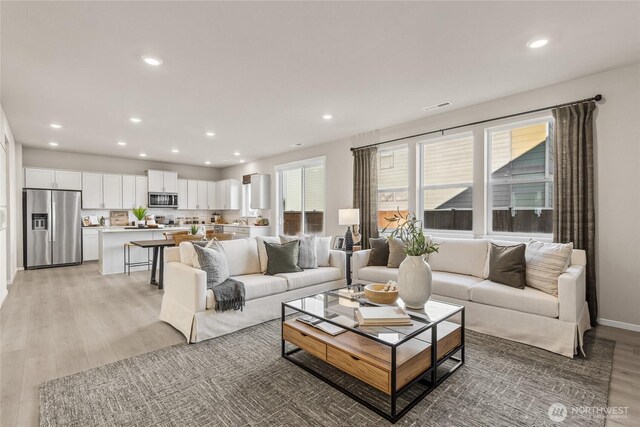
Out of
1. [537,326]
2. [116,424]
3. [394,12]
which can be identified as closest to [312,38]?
[394,12]

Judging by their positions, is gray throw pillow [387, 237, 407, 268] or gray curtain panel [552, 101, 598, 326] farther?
gray throw pillow [387, 237, 407, 268]

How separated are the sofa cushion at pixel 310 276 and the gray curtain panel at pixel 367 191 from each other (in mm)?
1289

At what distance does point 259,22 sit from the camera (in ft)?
7.55

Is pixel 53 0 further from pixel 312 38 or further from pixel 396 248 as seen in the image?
pixel 396 248

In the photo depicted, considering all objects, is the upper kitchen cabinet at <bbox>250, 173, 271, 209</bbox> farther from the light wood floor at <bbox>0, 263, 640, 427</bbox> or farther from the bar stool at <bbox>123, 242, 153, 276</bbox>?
the light wood floor at <bbox>0, 263, 640, 427</bbox>

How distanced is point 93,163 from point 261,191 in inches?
162

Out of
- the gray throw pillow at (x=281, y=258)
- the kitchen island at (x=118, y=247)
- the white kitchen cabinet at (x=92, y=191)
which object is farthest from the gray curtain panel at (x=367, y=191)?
the white kitchen cabinet at (x=92, y=191)

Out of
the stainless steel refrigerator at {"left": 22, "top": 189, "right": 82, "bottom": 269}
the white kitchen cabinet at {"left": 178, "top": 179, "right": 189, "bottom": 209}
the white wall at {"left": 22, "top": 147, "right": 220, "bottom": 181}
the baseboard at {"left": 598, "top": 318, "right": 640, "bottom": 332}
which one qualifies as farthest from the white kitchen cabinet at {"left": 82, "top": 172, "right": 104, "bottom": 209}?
the baseboard at {"left": 598, "top": 318, "right": 640, "bottom": 332}

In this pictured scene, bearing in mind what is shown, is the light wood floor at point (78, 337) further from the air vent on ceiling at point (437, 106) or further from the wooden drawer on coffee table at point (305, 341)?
the air vent on ceiling at point (437, 106)

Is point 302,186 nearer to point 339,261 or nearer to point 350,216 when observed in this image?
point 350,216

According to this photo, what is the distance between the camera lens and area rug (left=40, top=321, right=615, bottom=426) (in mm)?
1796

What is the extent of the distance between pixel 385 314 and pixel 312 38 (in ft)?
7.28

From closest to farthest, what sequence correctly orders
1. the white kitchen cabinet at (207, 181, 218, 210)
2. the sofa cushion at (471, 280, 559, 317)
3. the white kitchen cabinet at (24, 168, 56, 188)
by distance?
the sofa cushion at (471, 280, 559, 317)
the white kitchen cabinet at (24, 168, 56, 188)
the white kitchen cabinet at (207, 181, 218, 210)

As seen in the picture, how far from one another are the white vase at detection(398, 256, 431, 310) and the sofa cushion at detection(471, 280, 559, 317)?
98 cm
